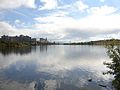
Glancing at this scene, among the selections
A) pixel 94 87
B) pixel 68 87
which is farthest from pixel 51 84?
pixel 94 87

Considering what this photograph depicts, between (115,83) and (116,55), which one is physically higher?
(116,55)

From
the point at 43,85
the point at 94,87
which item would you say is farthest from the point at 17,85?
the point at 94,87

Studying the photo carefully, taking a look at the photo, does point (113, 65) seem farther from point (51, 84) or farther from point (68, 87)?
point (51, 84)

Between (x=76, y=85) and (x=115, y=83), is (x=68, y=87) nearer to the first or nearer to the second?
(x=76, y=85)

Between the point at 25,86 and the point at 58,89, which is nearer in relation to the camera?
the point at 58,89

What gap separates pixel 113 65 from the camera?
3120cm

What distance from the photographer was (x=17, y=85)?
52094 millimetres

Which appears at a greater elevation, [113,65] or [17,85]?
[113,65]

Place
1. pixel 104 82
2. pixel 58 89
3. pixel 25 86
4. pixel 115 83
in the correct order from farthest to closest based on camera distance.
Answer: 1. pixel 104 82
2. pixel 25 86
3. pixel 58 89
4. pixel 115 83

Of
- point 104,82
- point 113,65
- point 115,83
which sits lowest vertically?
point 104,82

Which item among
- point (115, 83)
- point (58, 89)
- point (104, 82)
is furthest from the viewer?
point (104, 82)

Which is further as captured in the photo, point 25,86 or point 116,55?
point 25,86

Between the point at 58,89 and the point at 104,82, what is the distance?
1432 cm

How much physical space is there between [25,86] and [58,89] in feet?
27.5
